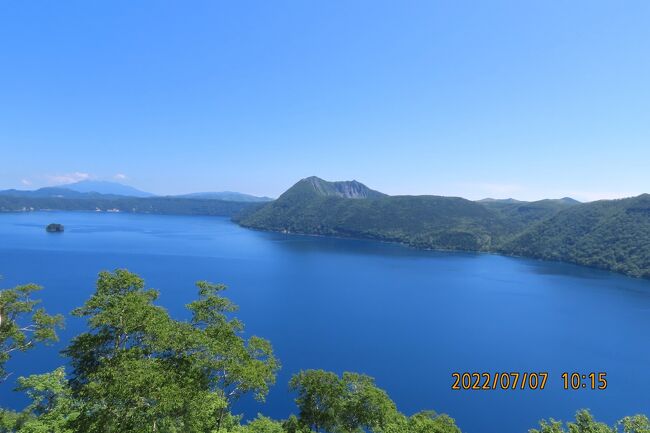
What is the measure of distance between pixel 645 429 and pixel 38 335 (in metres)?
28.0

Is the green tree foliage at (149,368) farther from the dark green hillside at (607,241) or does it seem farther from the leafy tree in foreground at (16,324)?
the dark green hillside at (607,241)

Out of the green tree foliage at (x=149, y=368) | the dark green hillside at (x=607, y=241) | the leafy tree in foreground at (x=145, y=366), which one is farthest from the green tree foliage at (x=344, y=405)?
the dark green hillside at (x=607, y=241)

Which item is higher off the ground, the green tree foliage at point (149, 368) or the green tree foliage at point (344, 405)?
the green tree foliage at point (149, 368)

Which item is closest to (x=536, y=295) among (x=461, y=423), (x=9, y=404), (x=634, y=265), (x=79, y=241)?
(x=634, y=265)

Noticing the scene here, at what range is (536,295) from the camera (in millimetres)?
107438

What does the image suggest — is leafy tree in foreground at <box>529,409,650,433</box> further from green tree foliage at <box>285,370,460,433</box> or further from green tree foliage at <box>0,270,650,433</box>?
green tree foliage at <box>285,370,460,433</box>

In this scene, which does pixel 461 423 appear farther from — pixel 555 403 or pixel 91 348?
Result: pixel 91 348

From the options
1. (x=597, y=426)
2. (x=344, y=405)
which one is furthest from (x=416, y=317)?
(x=597, y=426)

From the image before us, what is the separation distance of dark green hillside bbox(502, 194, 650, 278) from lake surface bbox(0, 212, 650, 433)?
11940 millimetres

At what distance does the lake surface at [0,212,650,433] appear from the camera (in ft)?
158

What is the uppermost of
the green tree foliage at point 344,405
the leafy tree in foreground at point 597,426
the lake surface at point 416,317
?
the leafy tree in foreground at point 597,426

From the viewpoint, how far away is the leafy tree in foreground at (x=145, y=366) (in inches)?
579

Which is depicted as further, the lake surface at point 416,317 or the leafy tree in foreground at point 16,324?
the lake surface at point 416,317

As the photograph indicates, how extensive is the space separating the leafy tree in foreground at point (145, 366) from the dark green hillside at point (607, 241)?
167 m
